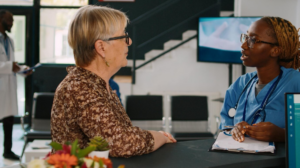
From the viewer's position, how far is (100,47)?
1.33 m

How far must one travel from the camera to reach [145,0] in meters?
5.96

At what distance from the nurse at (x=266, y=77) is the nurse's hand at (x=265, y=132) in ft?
0.45

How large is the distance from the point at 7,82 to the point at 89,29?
3543 millimetres

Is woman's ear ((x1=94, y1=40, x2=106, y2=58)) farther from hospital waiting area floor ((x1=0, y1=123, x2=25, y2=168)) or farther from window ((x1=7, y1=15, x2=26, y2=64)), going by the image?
window ((x1=7, y1=15, x2=26, y2=64))

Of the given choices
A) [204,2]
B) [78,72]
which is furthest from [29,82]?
[78,72]

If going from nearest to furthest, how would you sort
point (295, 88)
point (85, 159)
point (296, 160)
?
1. point (85, 159)
2. point (296, 160)
3. point (295, 88)

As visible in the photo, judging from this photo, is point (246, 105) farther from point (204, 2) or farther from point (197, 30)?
point (204, 2)

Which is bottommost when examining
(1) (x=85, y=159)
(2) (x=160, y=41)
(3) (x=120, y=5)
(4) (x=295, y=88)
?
(1) (x=85, y=159)

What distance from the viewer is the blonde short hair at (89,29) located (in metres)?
1.29

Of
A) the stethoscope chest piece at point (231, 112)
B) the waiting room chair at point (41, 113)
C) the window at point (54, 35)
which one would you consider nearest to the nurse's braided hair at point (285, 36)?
the stethoscope chest piece at point (231, 112)

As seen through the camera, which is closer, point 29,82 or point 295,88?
point 295,88

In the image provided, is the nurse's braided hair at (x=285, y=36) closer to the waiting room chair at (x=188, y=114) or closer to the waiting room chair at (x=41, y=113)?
the waiting room chair at (x=188, y=114)

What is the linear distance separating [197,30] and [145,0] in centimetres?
117

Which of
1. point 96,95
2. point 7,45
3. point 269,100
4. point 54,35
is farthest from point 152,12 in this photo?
point 96,95
